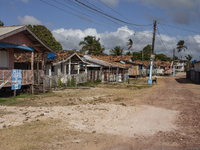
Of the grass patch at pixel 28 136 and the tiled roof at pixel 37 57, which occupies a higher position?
the tiled roof at pixel 37 57

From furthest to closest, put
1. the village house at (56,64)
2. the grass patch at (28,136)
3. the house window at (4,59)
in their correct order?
the village house at (56,64), the house window at (4,59), the grass patch at (28,136)

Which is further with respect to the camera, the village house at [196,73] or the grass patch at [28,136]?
the village house at [196,73]

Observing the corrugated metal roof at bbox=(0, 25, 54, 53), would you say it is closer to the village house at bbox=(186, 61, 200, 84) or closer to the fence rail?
the fence rail

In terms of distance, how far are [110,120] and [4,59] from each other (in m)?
9.15

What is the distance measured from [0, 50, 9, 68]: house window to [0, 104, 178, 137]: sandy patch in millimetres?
5368

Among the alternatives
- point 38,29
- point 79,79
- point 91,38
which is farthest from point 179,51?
point 79,79

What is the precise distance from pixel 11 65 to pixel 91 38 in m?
32.5

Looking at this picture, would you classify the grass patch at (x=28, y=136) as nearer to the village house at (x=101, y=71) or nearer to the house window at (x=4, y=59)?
the house window at (x=4, y=59)

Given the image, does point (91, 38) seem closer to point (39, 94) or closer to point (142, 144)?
point (39, 94)

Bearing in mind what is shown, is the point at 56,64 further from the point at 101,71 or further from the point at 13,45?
the point at 101,71

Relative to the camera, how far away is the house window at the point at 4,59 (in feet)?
42.5

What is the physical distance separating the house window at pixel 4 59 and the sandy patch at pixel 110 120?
5.37m

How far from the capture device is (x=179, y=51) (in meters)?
78.8

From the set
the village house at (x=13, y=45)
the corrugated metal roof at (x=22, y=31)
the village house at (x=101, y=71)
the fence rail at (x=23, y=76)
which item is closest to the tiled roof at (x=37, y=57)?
the corrugated metal roof at (x=22, y=31)
